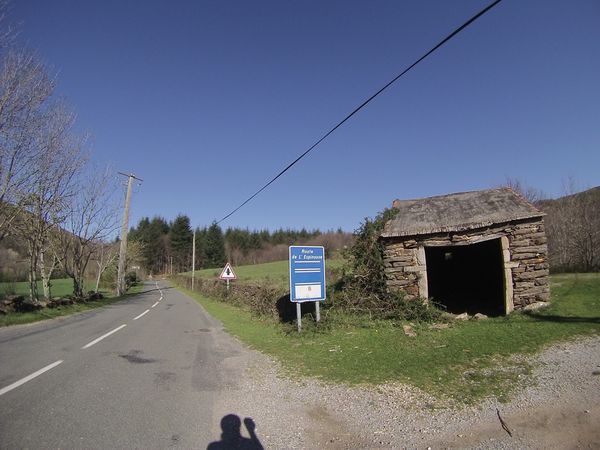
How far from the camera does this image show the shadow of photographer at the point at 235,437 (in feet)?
13.9

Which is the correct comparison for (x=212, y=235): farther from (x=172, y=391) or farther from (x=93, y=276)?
(x=172, y=391)

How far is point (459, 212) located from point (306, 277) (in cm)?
554

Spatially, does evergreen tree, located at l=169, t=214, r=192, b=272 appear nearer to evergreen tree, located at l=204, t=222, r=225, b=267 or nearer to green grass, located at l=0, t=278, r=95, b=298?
evergreen tree, located at l=204, t=222, r=225, b=267

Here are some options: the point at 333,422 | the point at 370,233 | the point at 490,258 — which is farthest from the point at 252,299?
the point at 333,422

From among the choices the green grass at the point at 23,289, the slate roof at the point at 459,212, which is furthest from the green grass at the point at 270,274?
the green grass at the point at 23,289

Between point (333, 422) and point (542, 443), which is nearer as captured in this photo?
point (542, 443)

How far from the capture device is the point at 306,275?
1179 cm

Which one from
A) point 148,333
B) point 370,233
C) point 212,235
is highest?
point 212,235

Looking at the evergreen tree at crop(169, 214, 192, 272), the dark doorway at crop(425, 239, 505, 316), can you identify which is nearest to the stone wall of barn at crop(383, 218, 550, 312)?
the dark doorway at crop(425, 239, 505, 316)

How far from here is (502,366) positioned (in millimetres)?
6738

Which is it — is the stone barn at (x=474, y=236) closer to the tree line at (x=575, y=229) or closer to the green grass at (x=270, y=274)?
the green grass at (x=270, y=274)

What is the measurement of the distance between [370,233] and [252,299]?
29.0 feet

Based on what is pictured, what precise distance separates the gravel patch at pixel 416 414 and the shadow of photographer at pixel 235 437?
8 cm

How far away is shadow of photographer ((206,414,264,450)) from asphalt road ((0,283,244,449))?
0.38 ft
